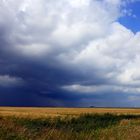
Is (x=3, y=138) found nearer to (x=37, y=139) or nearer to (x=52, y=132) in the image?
(x=37, y=139)

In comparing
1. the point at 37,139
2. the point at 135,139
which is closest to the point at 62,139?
the point at 37,139

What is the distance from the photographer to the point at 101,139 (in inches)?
650

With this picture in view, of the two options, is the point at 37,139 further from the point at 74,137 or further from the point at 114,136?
the point at 114,136

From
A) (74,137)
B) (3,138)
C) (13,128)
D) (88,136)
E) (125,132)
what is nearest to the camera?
(3,138)

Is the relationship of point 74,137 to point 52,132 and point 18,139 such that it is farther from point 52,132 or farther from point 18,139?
point 18,139

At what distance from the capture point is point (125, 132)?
19.3 metres

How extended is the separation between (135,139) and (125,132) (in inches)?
72.4

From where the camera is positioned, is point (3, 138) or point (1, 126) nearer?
point (3, 138)

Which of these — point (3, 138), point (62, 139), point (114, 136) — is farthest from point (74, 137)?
point (3, 138)

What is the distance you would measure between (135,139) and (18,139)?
20.1ft

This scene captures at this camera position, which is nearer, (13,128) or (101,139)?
(13,128)

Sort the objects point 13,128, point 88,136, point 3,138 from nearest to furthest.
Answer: point 3,138, point 13,128, point 88,136

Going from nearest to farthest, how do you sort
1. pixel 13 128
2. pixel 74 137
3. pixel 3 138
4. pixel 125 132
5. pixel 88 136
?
pixel 3 138
pixel 13 128
pixel 74 137
pixel 88 136
pixel 125 132

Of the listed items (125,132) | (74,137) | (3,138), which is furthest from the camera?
(125,132)
